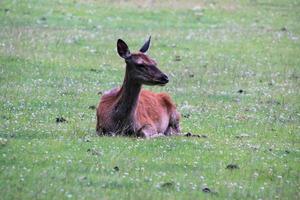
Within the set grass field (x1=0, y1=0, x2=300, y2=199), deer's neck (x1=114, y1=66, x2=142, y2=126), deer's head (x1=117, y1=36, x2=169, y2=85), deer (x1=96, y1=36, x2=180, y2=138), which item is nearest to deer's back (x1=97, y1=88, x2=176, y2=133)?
deer (x1=96, y1=36, x2=180, y2=138)

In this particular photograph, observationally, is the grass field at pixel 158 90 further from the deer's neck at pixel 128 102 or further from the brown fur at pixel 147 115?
the deer's neck at pixel 128 102

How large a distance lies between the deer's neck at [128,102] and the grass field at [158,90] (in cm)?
67

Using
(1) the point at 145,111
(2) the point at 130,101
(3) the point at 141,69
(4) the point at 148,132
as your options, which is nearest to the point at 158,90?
(1) the point at 145,111

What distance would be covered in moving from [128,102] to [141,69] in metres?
0.61

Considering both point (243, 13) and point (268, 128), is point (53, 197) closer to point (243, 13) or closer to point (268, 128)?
point (268, 128)

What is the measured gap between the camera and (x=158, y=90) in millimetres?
20344

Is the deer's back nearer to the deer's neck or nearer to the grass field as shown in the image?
the deer's neck

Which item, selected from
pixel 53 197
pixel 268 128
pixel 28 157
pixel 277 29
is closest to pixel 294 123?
pixel 268 128

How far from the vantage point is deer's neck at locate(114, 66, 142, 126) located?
14.2m

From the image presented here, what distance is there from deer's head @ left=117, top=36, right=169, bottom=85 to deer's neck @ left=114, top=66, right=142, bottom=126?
0.11m

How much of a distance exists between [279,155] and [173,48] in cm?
1340

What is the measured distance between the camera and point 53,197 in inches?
382

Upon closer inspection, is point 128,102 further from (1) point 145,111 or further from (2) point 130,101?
(1) point 145,111

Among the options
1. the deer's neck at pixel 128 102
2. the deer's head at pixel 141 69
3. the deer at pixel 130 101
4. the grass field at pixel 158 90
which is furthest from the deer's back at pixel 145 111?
the deer's head at pixel 141 69
